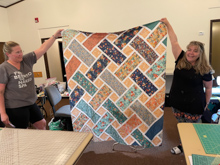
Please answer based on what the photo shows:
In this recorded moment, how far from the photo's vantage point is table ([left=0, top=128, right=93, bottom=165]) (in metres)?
0.91

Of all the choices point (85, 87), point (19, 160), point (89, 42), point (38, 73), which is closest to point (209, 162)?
point (19, 160)

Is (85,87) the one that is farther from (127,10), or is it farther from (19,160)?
(127,10)

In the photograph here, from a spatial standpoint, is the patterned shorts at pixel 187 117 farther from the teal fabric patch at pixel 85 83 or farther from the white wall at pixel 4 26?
the white wall at pixel 4 26

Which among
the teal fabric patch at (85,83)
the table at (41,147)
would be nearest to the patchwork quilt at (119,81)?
the teal fabric patch at (85,83)

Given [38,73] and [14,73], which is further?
[38,73]

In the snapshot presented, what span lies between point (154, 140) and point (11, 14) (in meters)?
5.17

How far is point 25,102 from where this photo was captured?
1.62m

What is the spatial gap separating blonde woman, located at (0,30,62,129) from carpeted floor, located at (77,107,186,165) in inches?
36.4

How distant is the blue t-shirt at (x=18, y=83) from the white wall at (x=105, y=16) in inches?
103

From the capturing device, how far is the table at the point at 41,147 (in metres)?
0.91

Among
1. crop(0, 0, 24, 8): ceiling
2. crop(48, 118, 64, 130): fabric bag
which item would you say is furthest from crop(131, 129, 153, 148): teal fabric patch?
crop(0, 0, 24, 8): ceiling

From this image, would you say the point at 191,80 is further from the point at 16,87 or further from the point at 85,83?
the point at 16,87

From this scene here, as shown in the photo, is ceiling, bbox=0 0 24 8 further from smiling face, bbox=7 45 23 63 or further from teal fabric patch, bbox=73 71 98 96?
teal fabric patch, bbox=73 71 98 96

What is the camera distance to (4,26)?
452 cm
